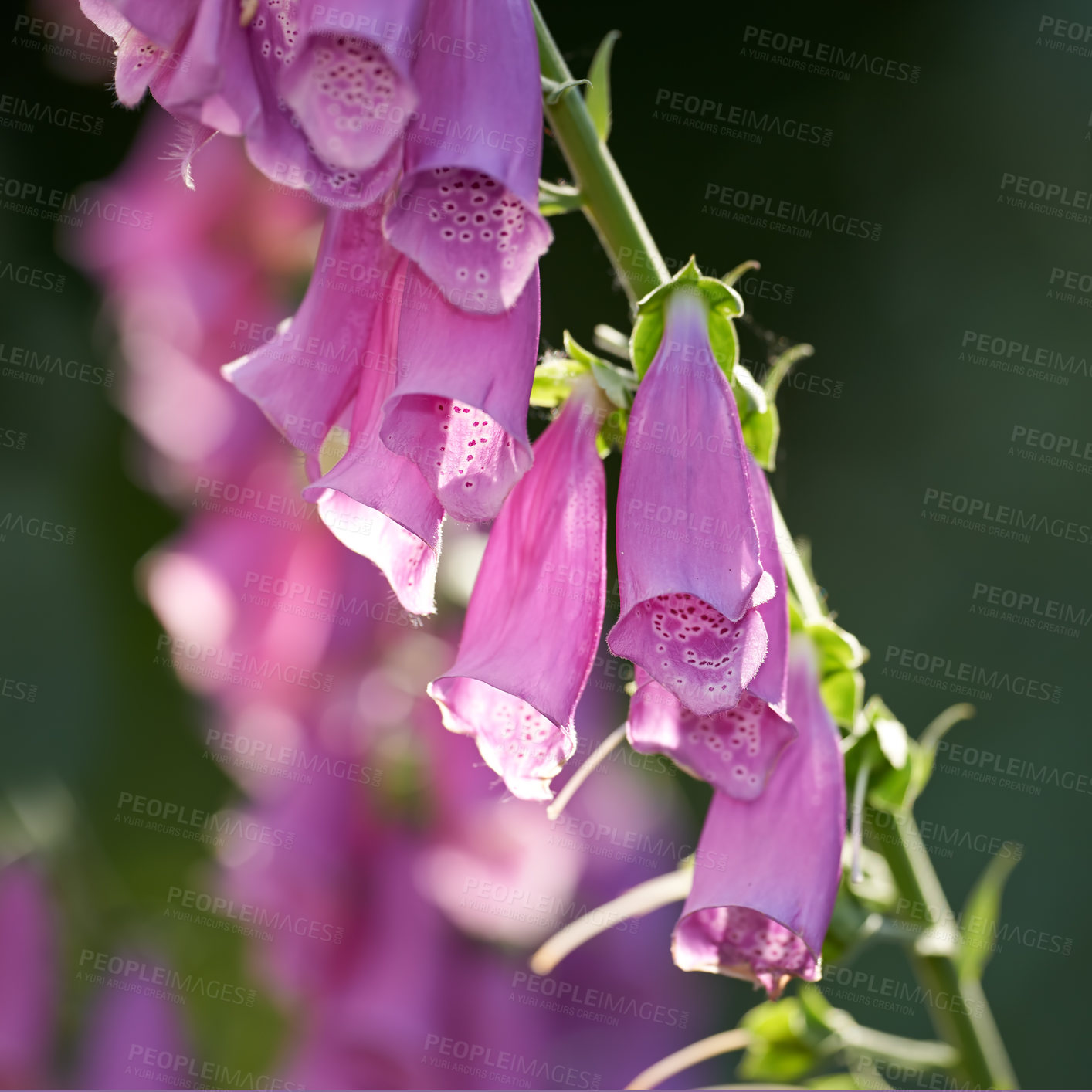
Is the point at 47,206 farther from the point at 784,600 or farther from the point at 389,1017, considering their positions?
the point at 784,600

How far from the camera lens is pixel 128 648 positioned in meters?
1.65

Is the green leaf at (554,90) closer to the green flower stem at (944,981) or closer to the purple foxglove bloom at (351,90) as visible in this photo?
the purple foxglove bloom at (351,90)

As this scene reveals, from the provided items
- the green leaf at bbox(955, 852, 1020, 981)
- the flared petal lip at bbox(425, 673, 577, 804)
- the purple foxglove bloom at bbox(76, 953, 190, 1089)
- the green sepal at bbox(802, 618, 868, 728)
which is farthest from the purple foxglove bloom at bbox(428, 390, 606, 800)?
the purple foxglove bloom at bbox(76, 953, 190, 1089)

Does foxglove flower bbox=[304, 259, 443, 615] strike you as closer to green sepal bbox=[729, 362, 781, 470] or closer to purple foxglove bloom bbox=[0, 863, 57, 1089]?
green sepal bbox=[729, 362, 781, 470]

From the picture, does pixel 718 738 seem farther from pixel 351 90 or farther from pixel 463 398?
pixel 351 90

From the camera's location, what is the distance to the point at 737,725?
529mm

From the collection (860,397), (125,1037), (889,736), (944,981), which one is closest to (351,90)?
(889,736)

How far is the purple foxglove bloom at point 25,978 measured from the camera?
3.23 feet

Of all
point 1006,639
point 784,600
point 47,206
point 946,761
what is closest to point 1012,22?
point 1006,639

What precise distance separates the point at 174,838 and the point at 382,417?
1.08 meters

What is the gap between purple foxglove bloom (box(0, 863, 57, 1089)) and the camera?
986 millimetres

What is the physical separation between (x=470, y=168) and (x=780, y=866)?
324mm

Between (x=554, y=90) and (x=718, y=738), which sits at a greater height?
(x=554, y=90)

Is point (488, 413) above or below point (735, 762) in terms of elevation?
above
